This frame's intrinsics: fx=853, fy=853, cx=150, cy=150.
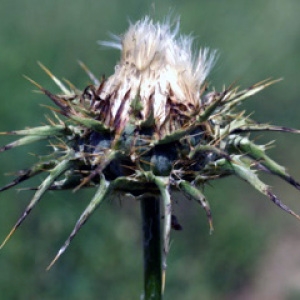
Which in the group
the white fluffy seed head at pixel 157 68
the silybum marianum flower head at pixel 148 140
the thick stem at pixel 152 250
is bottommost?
the thick stem at pixel 152 250

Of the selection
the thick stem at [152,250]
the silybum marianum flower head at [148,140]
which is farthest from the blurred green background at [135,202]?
the thick stem at [152,250]

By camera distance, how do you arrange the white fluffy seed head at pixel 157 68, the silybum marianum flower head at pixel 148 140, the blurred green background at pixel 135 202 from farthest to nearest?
the blurred green background at pixel 135 202 < the white fluffy seed head at pixel 157 68 < the silybum marianum flower head at pixel 148 140

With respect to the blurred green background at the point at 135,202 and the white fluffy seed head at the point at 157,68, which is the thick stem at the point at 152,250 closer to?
the white fluffy seed head at the point at 157,68

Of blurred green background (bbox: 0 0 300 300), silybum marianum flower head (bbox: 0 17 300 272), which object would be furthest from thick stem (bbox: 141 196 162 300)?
blurred green background (bbox: 0 0 300 300)

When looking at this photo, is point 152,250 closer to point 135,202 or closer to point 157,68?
point 157,68

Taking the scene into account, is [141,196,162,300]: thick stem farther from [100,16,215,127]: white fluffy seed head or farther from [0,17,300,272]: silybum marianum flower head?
[100,16,215,127]: white fluffy seed head

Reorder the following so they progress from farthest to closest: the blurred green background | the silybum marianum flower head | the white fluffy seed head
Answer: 1. the blurred green background
2. the white fluffy seed head
3. the silybum marianum flower head

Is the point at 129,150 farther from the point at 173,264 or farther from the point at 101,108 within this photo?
the point at 173,264

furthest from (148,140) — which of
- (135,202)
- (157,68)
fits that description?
(135,202)
